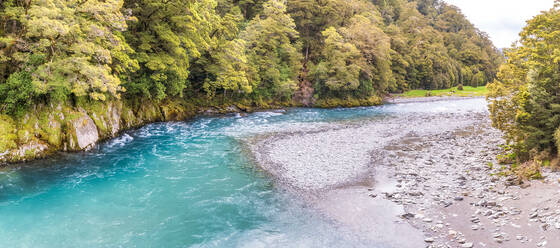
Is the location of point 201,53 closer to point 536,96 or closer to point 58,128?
point 58,128

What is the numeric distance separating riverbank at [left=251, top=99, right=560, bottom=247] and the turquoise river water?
52.6 inches

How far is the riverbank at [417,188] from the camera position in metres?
9.47

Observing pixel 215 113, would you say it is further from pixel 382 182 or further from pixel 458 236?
pixel 458 236

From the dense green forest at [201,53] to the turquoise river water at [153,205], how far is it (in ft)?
14.9

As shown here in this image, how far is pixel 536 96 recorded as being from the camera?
13531 millimetres

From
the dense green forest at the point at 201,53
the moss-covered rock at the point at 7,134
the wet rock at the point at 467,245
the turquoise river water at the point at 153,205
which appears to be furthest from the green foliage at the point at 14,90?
the wet rock at the point at 467,245

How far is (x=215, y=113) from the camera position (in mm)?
35312

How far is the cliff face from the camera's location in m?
15.6

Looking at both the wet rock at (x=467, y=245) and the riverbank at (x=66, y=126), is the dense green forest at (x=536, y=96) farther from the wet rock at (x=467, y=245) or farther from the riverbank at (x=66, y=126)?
the riverbank at (x=66, y=126)

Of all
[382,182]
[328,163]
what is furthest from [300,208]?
[328,163]

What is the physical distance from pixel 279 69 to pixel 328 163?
98.6ft

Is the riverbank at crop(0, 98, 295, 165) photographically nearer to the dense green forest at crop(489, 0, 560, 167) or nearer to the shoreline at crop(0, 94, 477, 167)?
the shoreline at crop(0, 94, 477, 167)

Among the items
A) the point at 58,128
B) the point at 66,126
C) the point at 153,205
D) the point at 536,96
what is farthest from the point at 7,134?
the point at 536,96

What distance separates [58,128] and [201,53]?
19418mm
